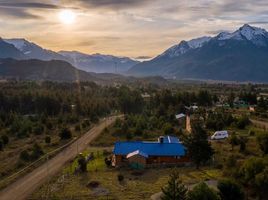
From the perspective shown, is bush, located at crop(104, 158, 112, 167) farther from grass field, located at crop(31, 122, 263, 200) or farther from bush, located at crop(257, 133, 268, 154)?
bush, located at crop(257, 133, 268, 154)

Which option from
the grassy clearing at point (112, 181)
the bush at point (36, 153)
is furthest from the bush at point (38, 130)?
the grassy clearing at point (112, 181)

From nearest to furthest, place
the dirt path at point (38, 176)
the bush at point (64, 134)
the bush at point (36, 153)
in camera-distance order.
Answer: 1. the dirt path at point (38, 176)
2. the bush at point (36, 153)
3. the bush at point (64, 134)

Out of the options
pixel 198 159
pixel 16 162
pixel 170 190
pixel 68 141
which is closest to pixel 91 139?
pixel 68 141

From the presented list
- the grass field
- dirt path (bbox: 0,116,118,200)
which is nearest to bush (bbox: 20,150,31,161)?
dirt path (bbox: 0,116,118,200)

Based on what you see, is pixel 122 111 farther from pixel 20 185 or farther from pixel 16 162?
pixel 20 185

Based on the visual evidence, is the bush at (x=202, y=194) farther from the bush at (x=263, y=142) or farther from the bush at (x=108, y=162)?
the bush at (x=263, y=142)

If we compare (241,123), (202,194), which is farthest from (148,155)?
(241,123)

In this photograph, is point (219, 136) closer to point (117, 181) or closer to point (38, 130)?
point (117, 181)
